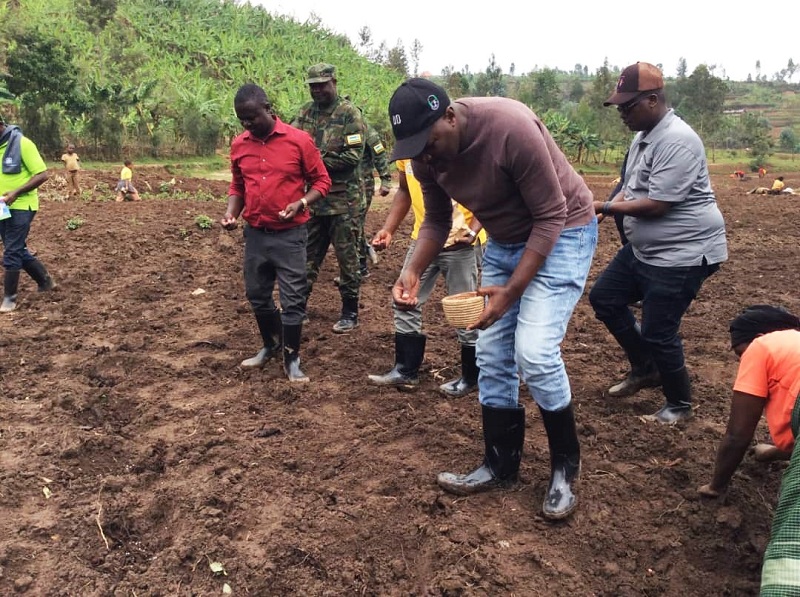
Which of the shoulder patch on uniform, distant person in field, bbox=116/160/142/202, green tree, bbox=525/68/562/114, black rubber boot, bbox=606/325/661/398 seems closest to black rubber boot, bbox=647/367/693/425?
black rubber boot, bbox=606/325/661/398

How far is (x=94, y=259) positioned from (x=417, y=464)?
5.91 metres

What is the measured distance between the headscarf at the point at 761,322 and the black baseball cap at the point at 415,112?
159 centimetres

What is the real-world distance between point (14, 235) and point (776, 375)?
6.29 m

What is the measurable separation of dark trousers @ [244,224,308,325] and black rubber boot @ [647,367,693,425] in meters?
2.36

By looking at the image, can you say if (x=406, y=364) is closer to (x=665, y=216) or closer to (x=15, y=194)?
(x=665, y=216)

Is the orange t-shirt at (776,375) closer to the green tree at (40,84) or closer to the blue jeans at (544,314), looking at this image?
the blue jeans at (544,314)

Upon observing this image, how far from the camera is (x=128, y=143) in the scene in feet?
66.1

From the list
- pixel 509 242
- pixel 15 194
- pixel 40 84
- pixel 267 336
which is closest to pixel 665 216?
pixel 509 242

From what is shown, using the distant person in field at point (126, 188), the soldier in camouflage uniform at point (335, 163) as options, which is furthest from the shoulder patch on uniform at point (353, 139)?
the distant person in field at point (126, 188)

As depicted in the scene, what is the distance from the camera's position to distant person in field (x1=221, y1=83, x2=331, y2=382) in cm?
444

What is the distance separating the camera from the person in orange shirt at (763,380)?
103 inches

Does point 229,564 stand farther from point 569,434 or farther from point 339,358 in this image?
point 339,358

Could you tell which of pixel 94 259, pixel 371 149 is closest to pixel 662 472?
pixel 371 149

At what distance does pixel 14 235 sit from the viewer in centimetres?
632
